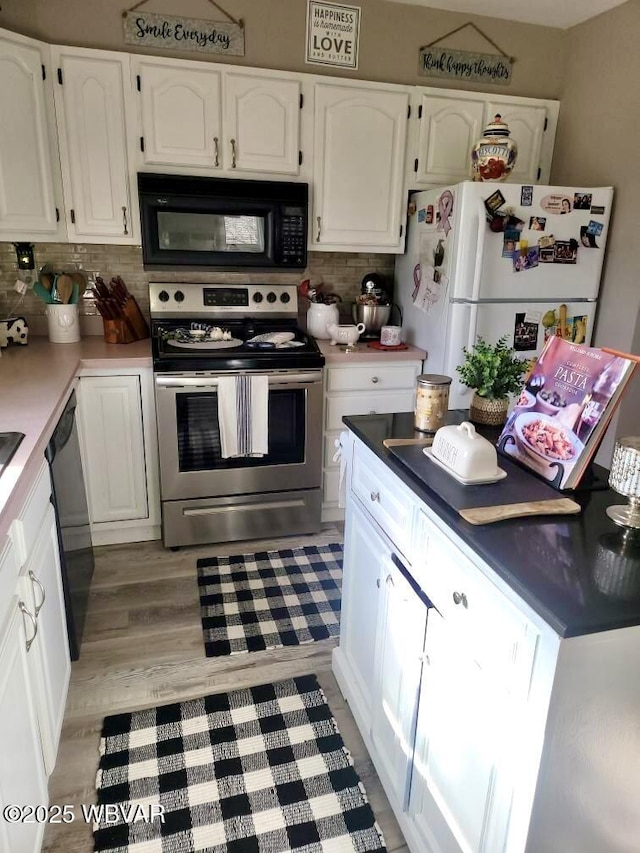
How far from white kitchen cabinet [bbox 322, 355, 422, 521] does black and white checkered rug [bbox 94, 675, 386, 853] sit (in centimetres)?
125

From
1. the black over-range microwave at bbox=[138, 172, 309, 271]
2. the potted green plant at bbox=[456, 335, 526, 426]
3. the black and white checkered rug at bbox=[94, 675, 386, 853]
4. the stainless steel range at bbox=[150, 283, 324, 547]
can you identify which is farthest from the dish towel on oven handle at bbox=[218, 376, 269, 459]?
the potted green plant at bbox=[456, 335, 526, 426]

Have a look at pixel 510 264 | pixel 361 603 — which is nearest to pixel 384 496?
pixel 361 603

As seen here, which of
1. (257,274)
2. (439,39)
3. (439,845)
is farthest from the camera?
(257,274)

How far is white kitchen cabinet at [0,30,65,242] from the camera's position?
2353mm

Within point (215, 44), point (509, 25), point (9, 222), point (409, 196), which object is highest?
point (509, 25)

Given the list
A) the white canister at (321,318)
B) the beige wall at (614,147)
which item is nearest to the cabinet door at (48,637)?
the white canister at (321,318)

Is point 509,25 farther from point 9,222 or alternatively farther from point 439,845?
point 439,845

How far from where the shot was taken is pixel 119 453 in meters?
2.64

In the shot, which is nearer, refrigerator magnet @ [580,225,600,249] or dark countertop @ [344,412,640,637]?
dark countertop @ [344,412,640,637]

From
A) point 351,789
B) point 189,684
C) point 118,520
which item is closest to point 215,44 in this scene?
point 118,520

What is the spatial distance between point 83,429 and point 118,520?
0.49 m

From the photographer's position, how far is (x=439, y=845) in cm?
125

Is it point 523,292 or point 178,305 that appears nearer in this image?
point 523,292

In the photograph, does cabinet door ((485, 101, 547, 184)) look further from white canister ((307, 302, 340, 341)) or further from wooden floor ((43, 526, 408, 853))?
wooden floor ((43, 526, 408, 853))
